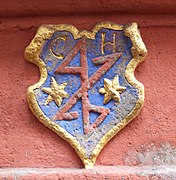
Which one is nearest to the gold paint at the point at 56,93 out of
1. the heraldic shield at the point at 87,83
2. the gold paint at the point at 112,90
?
the heraldic shield at the point at 87,83

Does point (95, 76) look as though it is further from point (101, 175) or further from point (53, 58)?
point (101, 175)

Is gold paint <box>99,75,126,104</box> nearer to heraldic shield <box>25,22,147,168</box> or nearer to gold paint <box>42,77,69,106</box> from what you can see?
heraldic shield <box>25,22,147,168</box>

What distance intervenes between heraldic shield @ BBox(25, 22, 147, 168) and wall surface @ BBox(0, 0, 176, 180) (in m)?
0.03

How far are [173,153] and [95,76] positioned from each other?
283 millimetres

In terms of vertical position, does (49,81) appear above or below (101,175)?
above

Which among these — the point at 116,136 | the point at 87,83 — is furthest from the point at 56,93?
the point at 116,136

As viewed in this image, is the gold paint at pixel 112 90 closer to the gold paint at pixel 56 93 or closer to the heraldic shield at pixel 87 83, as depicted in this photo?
the heraldic shield at pixel 87 83

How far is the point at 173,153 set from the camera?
4.34ft

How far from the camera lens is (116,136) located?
1338mm

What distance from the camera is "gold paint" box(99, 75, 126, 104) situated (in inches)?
52.5

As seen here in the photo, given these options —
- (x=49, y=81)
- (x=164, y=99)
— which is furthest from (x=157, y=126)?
(x=49, y=81)

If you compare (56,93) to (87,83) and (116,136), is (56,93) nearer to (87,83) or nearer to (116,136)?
(87,83)

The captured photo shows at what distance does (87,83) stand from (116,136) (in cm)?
16

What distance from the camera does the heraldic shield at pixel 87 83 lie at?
1.32 meters
